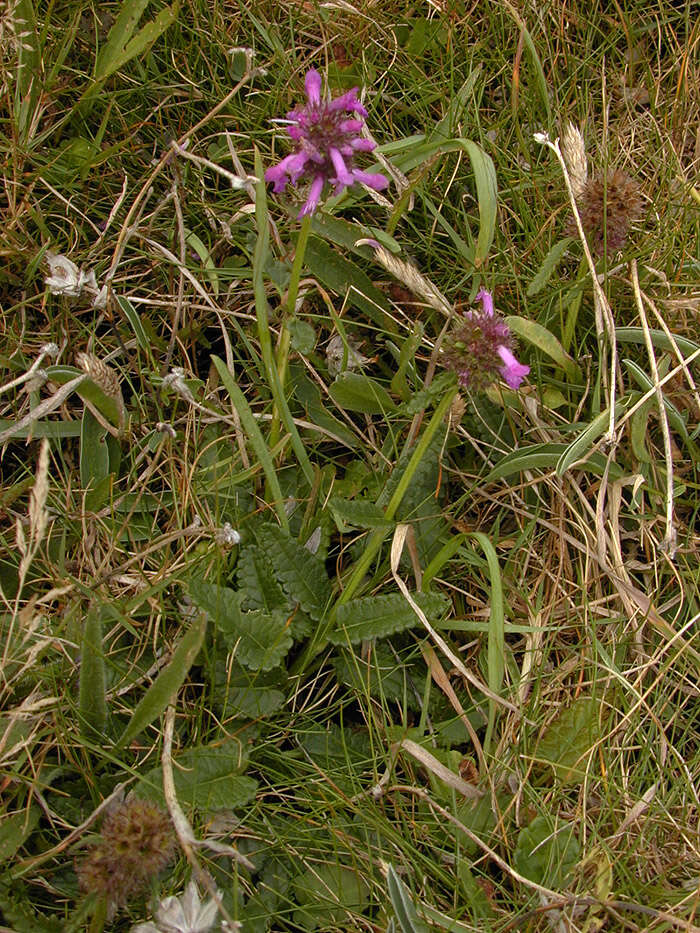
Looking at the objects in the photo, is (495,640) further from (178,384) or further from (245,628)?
(178,384)

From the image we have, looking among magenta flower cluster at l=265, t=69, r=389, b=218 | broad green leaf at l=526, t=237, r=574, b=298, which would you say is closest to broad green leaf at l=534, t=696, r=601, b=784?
broad green leaf at l=526, t=237, r=574, b=298

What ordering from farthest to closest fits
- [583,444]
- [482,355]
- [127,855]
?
[583,444], [482,355], [127,855]

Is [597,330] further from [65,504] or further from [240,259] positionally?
[65,504]

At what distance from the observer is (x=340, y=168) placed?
1.70 m

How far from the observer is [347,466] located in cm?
230

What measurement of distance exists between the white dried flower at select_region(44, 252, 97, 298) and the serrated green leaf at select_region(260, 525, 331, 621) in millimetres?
800

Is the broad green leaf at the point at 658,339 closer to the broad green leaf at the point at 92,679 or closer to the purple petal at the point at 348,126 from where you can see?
the purple petal at the point at 348,126

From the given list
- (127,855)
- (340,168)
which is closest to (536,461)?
(340,168)

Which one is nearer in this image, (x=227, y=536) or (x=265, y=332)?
(x=265, y=332)

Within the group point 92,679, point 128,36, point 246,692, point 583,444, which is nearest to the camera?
point 92,679

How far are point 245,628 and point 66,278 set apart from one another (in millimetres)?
1014

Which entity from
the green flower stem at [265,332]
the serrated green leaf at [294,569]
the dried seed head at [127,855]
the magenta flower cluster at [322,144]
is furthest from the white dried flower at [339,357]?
the dried seed head at [127,855]

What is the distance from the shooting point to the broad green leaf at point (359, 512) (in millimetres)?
2049

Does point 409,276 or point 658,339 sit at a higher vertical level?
point 409,276
